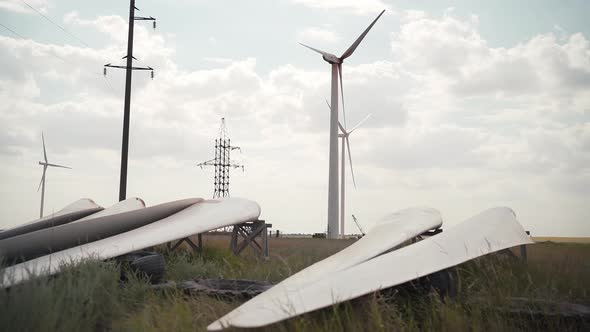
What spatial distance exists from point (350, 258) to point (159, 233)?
379 centimetres

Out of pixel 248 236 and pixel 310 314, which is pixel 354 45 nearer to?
pixel 248 236

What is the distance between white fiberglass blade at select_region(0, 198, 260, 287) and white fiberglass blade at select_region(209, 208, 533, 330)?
3.92m

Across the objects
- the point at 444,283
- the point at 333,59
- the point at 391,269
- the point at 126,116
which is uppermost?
the point at 333,59

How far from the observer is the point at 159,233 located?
961 cm

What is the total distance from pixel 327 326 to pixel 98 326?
2.78m

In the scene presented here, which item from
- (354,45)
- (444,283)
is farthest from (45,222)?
(354,45)

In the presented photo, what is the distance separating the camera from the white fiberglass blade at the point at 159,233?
8289 millimetres

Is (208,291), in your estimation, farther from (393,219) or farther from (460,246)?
(393,219)

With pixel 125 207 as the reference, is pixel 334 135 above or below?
above

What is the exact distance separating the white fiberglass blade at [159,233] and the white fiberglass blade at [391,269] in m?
3.92

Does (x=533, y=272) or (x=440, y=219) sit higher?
(x=440, y=219)

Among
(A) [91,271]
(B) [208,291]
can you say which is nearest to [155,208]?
(A) [91,271]

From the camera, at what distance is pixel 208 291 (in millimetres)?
6812

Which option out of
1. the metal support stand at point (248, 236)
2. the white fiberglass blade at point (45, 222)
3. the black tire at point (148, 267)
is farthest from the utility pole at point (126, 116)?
the black tire at point (148, 267)
